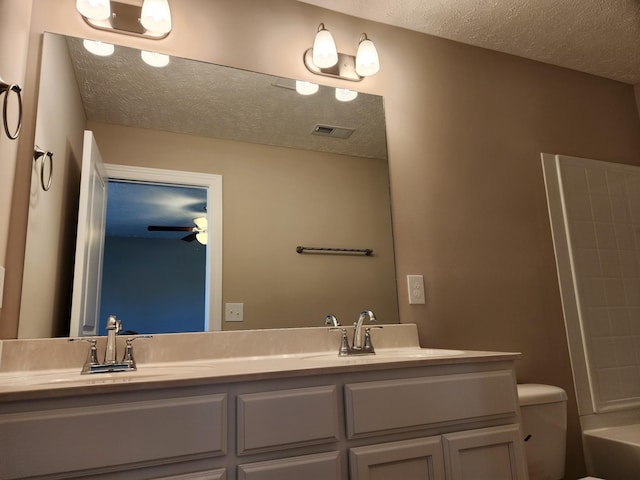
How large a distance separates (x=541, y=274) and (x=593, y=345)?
440 millimetres

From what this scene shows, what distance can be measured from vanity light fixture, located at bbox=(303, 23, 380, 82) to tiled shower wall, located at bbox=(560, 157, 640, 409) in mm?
1230

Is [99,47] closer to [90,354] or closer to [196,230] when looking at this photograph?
[196,230]

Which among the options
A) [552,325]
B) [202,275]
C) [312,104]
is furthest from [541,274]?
[202,275]

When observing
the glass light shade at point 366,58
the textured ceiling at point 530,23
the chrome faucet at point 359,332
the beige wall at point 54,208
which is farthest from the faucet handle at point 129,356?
the textured ceiling at point 530,23

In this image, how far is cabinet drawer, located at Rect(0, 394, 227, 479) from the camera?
88 cm

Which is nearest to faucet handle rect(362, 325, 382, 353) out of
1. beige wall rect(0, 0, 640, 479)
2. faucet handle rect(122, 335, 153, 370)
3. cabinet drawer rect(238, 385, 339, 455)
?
beige wall rect(0, 0, 640, 479)

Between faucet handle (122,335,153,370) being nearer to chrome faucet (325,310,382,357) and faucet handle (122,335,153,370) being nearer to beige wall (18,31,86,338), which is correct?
beige wall (18,31,86,338)

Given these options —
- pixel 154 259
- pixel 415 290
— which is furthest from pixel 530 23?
pixel 154 259

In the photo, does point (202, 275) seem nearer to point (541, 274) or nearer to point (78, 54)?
point (78, 54)

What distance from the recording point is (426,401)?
1.26 metres

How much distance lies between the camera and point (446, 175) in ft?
7.25

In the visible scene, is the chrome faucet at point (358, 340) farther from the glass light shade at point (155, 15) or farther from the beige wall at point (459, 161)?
the glass light shade at point (155, 15)

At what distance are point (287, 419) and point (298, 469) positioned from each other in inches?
4.6

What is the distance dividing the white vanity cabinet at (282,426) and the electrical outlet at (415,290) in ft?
2.04
